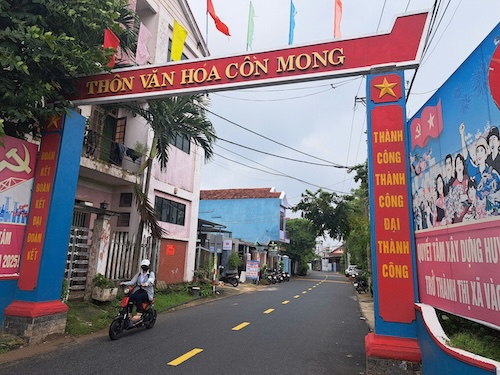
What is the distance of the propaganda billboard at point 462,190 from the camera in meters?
3.24

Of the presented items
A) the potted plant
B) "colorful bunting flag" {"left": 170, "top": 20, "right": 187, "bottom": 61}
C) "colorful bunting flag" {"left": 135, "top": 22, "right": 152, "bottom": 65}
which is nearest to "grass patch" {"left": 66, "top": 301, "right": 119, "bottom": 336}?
the potted plant

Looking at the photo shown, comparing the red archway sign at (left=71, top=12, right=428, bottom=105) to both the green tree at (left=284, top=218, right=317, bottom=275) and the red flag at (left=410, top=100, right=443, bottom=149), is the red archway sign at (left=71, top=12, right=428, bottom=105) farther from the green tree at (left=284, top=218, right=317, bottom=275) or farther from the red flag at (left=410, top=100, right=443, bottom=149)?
the green tree at (left=284, top=218, right=317, bottom=275)

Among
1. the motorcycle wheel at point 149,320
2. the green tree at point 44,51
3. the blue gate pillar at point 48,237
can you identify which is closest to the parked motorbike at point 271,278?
the motorcycle wheel at point 149,320

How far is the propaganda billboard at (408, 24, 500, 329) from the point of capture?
10.6 feet

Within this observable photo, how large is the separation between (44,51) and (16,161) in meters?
2.23

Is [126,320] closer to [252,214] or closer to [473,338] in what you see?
[473,338]

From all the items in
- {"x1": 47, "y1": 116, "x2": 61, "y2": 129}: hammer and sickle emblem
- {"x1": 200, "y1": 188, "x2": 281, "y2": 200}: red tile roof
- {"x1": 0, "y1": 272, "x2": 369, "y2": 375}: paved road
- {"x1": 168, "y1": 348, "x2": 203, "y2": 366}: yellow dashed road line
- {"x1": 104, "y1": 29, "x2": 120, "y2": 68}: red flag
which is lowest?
→ {"x1": 0, "y1": 272, "x2": 369, "y2": 375}: paved road

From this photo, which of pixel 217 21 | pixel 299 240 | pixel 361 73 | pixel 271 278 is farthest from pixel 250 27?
pixel 299 240

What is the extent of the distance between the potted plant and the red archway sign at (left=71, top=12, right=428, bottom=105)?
4987 mm

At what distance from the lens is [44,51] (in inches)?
215

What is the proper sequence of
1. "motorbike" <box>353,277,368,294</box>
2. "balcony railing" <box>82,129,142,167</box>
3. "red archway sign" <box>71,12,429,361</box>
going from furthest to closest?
"motorbike" <box>353,277,368,294</box>
"balcony railing" <box>82,129,142,167</box>
"red archway sign" <box>71,12,429,361</box>

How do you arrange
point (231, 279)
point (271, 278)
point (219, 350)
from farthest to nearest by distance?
point (271, 278) → point (231, 279) → point (219, 350)

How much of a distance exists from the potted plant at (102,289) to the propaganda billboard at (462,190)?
8.00m

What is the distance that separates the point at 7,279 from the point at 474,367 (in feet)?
23.4
